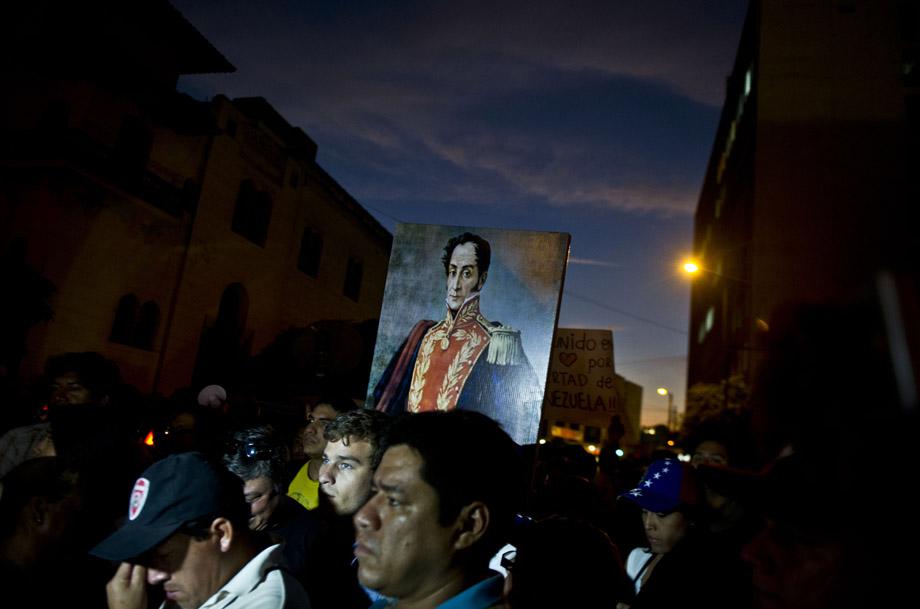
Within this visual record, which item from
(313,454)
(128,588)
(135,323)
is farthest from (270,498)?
(135,323)

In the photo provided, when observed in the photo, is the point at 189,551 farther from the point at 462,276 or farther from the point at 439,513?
the point at 462,276

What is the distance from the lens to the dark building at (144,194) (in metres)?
14.6

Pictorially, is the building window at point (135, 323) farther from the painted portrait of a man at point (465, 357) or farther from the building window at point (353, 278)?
the painted portrait of a man at point (465, 357)

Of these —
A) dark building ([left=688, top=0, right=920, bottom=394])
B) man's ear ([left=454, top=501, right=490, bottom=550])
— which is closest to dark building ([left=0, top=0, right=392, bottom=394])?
man's ear ([left=454, top=501, right=490, bottom=550])

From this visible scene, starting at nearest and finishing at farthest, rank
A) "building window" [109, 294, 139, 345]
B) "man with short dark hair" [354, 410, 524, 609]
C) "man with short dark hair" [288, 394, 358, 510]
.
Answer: "man with short dark hair" [354, 410, 524, 609] < "man with short dark hair" [288, 394, 358, 510] < "building window" [109, 294, 139, 345]

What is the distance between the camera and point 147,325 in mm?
17516

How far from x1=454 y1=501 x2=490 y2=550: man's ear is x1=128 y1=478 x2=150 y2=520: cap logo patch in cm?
132

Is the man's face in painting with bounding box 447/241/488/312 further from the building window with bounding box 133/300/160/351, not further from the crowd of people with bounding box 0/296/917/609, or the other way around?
the building window with bounding box 133/300/160/351

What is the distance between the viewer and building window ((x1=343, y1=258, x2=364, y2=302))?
2841 cm

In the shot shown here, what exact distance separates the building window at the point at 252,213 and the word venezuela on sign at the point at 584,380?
15156mm

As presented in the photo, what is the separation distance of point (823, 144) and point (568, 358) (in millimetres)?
23387

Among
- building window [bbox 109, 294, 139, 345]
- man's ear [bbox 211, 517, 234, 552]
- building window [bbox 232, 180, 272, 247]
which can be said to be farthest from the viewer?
building window [bbox 232, 180, 272, 247]

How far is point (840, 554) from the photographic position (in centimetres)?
131

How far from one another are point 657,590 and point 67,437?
144 inches
